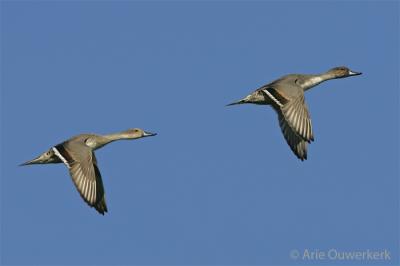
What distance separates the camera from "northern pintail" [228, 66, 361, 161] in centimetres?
2225

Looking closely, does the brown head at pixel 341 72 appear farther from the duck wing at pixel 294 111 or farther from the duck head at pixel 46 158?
the duck head at pixel 46 158

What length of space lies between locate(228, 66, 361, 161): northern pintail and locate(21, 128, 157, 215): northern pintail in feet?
9.78

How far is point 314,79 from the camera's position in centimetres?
2434

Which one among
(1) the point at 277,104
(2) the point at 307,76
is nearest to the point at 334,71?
(2) the point at 307,76

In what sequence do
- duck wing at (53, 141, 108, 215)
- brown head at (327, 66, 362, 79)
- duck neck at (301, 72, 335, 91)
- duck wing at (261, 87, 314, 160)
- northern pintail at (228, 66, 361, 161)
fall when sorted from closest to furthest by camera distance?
duck wing at (53, 141, 108, 215) < duck wing at (261, 87, 314, 160) < northern pintail at (228, 66, 361, 161) < duck neck at (301, 72, 335, 91) < brown head at (327, 66, 362, 79)

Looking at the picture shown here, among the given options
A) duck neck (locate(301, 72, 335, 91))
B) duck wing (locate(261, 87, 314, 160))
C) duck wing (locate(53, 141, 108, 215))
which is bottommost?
duck wing (locate(53, 141, 108, 215))

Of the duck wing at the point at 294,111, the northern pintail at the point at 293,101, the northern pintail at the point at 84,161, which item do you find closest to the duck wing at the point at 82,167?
the northern pintail at the point at 84,161

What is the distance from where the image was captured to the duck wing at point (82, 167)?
21016mm

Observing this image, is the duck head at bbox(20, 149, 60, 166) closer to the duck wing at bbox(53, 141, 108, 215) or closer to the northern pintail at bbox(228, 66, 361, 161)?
the duck wing at bbox(53, 141, 108, 215)

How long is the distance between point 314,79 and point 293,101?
1.98 m

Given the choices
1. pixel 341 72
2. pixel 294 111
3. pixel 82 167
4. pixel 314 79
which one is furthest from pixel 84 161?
pixel 341 72

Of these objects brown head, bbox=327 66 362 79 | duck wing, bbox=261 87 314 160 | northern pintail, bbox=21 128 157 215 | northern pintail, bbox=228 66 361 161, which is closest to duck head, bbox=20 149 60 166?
northern pintail, bbox=21 128 157 215

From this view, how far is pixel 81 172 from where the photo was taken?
21141mm

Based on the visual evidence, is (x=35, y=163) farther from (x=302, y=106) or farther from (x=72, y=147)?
(x=302, y=106)
